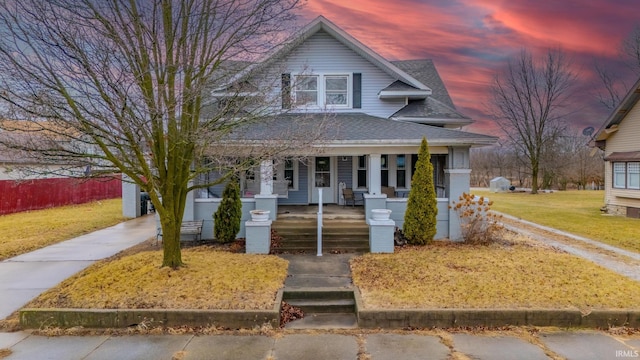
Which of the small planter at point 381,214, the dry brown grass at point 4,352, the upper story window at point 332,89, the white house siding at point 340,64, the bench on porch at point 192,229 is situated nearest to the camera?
the dry brown grass at point 4,352

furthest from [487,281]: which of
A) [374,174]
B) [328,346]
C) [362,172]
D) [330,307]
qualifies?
[362,172]

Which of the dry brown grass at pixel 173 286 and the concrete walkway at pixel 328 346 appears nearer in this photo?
the concrete walkway at pixel 328 346

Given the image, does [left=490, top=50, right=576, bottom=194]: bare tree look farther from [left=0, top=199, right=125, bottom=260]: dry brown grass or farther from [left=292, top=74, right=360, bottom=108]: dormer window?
[left=0, top=199, right=125, bottom=260]: dry brown grass

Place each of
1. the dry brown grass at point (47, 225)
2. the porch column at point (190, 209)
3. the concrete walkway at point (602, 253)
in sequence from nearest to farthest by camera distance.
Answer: the concrete walkway at point (602, 253)
the porch column at point (190, 209)
the dry brown grass at point (47, 225)

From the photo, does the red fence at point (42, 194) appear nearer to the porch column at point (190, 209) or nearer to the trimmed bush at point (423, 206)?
the porch column at point (190, 209)

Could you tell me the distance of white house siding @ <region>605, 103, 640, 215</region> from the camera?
17.8 metres

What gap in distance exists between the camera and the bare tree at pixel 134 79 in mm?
6070

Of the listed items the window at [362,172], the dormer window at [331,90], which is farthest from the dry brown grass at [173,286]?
the dormer window at [331,90]

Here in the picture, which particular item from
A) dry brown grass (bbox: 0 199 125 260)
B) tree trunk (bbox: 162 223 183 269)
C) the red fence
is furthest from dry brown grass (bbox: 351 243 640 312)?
the red fence

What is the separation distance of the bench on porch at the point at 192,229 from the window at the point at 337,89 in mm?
6402

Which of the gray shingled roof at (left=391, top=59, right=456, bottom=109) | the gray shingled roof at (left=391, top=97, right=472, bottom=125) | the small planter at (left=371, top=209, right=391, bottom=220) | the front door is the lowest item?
the small planter at (left=371, top=209, right=391, bottom=220)

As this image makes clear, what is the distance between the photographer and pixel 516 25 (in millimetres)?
16812

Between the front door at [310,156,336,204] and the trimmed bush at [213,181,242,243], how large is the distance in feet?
14.4

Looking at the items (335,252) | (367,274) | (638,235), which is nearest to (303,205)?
(335,252)
